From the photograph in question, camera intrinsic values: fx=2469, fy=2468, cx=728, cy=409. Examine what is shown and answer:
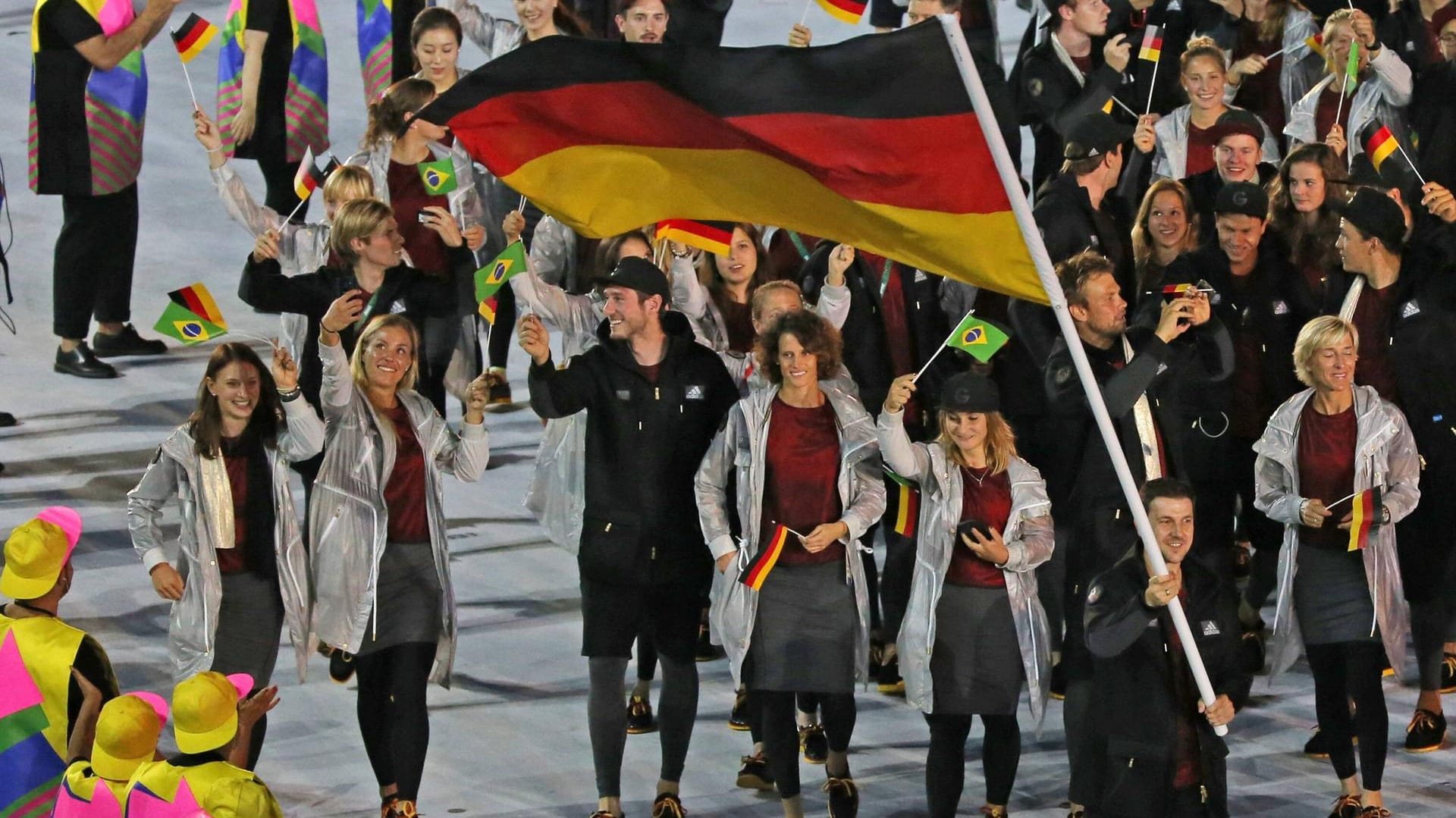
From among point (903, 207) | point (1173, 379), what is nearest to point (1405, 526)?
point (1173, 379)

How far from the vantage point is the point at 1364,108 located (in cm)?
1219

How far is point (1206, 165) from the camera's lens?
37.3 ft

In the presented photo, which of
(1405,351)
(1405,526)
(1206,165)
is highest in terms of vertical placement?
(1206,165)

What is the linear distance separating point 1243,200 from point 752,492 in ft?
8.22

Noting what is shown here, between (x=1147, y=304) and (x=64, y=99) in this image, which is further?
(x=64, y=99)

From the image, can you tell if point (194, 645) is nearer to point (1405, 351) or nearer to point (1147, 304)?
point (1147, 304)

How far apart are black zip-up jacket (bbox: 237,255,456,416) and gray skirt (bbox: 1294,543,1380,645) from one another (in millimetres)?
3635

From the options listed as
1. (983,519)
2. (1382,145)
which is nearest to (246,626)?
(983,519)

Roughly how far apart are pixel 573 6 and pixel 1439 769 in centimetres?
649

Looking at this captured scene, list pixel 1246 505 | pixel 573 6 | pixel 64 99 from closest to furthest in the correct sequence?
pixel 1246 505, pixel 64 99, pixel 573 6

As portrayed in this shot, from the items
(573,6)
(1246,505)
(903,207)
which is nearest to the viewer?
(903,207)

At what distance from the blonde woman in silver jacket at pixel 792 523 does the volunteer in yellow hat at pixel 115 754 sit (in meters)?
2.69

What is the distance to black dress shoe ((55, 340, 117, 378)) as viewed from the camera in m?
12.8

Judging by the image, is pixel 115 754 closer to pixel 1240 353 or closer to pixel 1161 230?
pixel 1161 230
